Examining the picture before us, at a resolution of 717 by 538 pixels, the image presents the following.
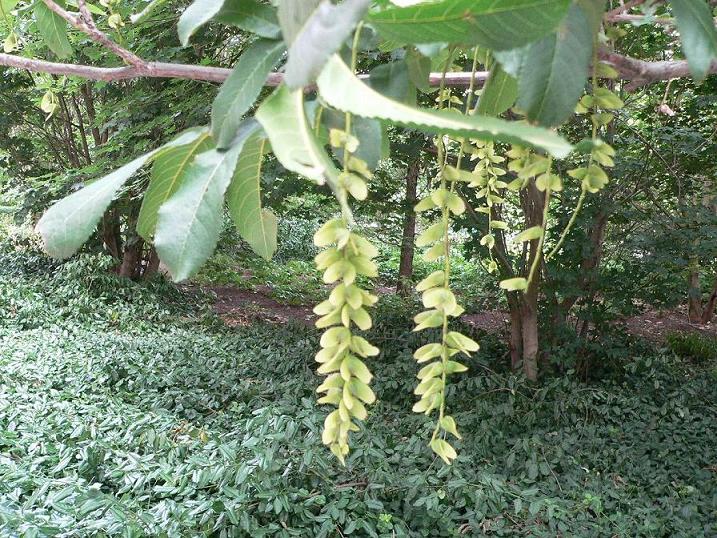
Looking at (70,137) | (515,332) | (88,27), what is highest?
(88,27)

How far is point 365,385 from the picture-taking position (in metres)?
0.56

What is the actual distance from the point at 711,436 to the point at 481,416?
1422mm

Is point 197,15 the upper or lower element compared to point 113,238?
upper

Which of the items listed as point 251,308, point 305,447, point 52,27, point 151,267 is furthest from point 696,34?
point 151,267

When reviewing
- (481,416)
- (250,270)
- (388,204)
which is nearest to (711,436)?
(481,416)

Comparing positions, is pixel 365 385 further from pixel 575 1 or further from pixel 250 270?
pixel 250 270

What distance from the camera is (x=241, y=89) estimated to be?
48 cm

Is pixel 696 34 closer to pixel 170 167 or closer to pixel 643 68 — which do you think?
pixel 643 68

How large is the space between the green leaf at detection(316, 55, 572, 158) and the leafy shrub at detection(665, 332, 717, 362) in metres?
5.98

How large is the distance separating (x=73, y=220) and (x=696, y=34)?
1.69ft

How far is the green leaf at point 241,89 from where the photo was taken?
18.5 inches

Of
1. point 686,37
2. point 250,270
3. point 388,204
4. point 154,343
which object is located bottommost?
point 250,270

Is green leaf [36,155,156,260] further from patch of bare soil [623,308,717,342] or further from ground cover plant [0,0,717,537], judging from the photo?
patch of bare soil [623,308,717,342]

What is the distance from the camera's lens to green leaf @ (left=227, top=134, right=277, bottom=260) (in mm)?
523
